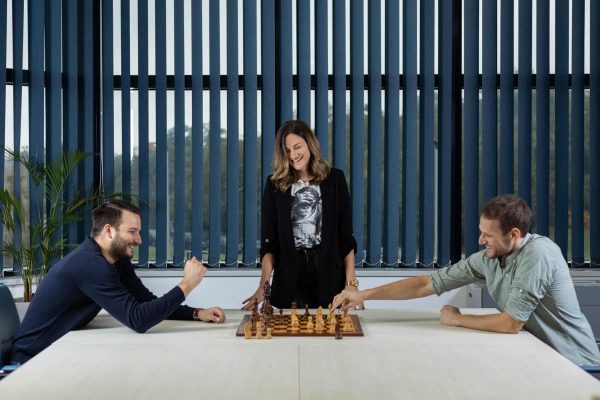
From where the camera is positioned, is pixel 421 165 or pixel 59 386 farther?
pixel 421 165

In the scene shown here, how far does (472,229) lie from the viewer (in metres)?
5.34

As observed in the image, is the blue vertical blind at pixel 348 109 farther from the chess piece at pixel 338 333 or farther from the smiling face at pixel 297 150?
the chess piece at pixel 338 333

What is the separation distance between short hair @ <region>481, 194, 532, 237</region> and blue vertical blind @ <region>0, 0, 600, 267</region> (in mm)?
2442

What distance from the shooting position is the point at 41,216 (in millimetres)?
5156

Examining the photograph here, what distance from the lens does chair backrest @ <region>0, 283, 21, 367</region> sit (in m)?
2.83

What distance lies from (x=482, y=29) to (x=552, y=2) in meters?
0.54

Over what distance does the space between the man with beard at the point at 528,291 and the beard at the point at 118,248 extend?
2.77 ft

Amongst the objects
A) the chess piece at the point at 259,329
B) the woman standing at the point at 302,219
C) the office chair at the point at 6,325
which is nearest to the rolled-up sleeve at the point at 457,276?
the woman standing at the point at 302,219

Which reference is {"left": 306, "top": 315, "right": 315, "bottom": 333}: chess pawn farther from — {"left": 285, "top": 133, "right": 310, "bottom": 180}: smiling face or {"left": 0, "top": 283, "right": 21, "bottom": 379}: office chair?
{"left": 0, "top": 283, "right": 21, "bottom": 379}: office chair

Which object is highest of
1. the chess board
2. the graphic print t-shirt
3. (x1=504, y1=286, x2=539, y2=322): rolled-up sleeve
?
the graphic print t-shirt

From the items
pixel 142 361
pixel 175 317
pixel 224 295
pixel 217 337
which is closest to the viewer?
pixel 142 361

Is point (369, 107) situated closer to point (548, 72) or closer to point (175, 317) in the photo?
point (548, 72)

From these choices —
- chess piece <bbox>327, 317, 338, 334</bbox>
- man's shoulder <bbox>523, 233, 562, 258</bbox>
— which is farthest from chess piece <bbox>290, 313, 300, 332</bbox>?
man's shoulder <bbox>523, 233, 562, 258</bbox>

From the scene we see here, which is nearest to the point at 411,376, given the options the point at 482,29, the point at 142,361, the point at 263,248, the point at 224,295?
the point at 142,361
